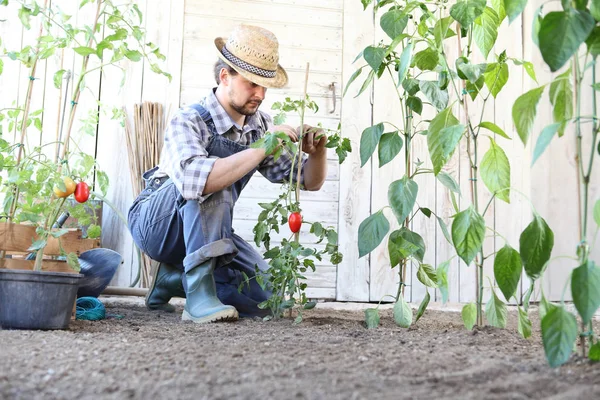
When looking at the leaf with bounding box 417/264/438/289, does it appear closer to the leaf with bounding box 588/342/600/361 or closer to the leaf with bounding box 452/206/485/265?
the leaf with bounding box 452/206/485/265

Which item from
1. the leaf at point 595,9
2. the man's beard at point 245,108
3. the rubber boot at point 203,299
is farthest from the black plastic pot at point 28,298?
the leaf at point 595,9

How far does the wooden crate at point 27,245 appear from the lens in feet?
7.04

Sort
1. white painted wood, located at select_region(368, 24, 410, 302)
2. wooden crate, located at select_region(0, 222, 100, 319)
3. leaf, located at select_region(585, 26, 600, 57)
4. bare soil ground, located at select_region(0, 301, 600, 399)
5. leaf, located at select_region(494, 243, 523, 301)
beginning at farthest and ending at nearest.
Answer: white painted wood, located at select_region(368, 24, 410, 302)
wooden crate, located at select_region(0, 222, 100, 319)
leaf, located at select_region(494, 243, 523, 301)
leaf, located at select_region(585, 26, 600, 57)
bare soil ground, located at select_region(0, 301, 600, 399)

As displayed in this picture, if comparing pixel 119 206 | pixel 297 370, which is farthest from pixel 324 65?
pixel 297 370

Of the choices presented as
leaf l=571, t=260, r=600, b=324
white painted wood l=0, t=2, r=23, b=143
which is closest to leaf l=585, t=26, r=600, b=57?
leaf l=571, t=260, r=600, b=324

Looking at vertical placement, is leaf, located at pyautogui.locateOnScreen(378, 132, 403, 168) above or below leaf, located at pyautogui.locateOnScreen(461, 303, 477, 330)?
above

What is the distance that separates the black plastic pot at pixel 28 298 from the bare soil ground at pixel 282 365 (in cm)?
9

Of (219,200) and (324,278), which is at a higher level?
(219,200)

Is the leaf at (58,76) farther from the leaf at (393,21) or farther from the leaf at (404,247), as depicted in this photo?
the leaf at (404,247)

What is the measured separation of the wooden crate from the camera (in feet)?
7.04

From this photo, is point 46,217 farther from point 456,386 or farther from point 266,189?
point 266,189

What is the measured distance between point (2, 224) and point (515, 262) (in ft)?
5.20

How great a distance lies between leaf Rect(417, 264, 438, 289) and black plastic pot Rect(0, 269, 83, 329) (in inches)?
45.3

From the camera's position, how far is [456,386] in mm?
1284
